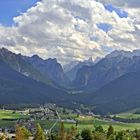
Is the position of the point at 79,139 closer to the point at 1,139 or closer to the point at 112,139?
the point at 112,139

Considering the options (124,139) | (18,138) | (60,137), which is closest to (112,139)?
(124,139)

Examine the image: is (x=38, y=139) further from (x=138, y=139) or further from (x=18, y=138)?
(x=138, y=139)

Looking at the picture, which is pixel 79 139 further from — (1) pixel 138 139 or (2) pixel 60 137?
(1) pixel 138 139

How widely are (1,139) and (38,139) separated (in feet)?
45.4

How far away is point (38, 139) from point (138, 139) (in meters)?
40.8

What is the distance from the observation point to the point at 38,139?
502ft

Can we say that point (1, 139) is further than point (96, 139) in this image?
No

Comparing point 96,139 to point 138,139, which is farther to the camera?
point 138,139

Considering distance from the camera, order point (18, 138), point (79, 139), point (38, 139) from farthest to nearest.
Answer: point (79, 139)
point (38, 139)
point (18, 138)

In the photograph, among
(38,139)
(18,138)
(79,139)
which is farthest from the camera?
(79,139)

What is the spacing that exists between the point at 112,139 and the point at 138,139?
21251 millimetres

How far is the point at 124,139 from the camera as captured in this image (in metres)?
156

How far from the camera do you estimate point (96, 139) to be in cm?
15788

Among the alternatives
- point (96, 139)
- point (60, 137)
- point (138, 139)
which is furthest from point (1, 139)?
point (138, 139)
